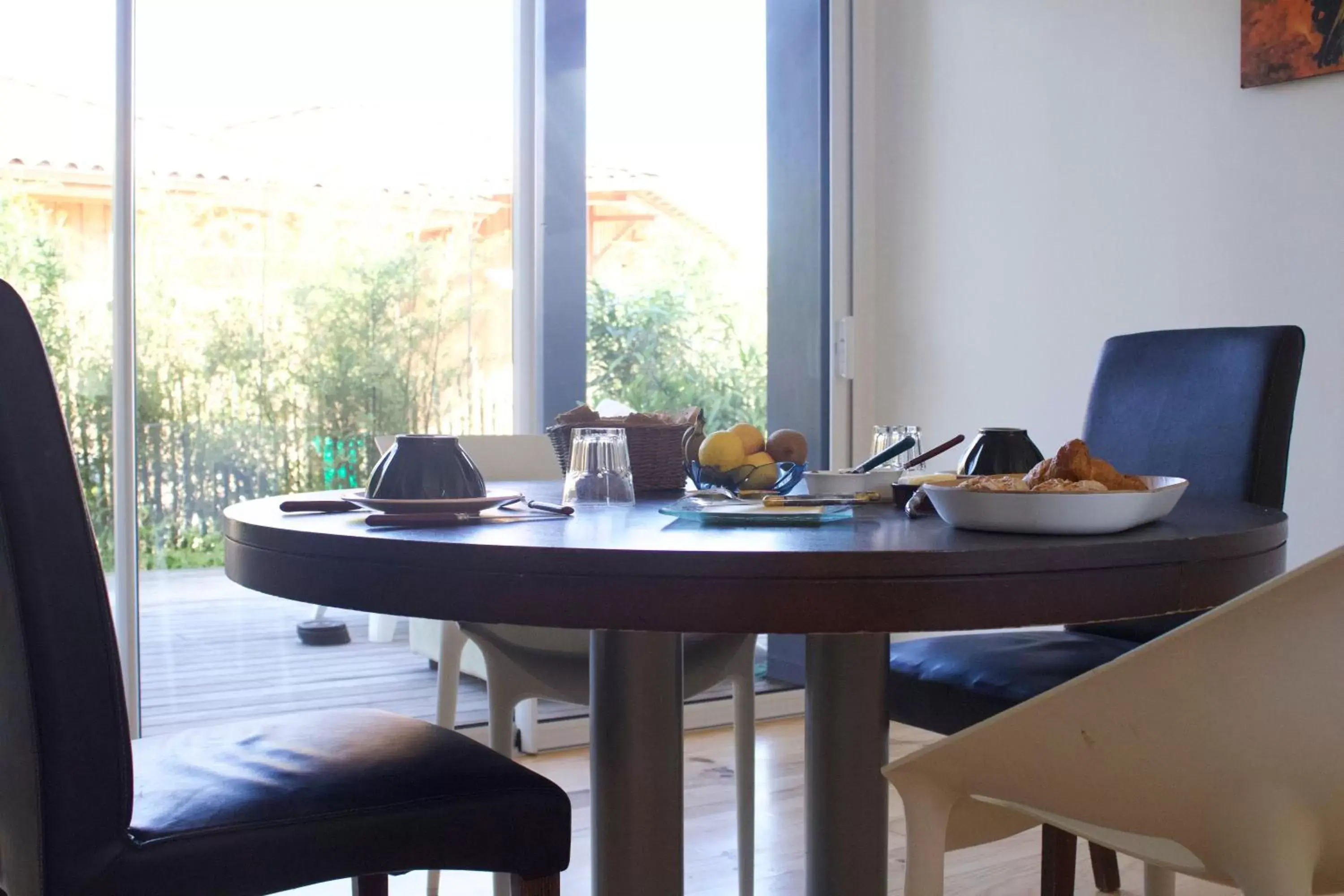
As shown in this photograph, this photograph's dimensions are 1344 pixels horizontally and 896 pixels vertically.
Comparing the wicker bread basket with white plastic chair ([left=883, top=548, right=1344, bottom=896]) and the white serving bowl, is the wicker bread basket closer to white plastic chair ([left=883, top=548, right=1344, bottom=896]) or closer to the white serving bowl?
the white serving bowl

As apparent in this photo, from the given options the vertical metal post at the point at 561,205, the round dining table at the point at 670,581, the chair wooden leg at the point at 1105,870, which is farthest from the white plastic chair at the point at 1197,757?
the vertical metal post at the point at 561,205

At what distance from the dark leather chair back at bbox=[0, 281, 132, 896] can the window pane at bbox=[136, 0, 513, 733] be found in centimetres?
203

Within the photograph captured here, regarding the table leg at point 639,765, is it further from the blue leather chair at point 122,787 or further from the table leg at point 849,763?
the table leg at point 849,763

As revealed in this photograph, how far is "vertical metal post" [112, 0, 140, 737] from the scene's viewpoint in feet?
9.44

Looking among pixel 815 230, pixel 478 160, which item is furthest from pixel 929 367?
pixel 478 160

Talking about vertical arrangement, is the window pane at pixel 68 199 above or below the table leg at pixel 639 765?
above

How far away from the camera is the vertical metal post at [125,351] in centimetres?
288

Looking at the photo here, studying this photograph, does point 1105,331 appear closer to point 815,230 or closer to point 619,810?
point 815,230

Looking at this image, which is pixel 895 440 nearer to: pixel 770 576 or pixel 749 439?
pixel 749 439

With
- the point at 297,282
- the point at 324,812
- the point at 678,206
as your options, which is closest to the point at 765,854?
the point at 324,812

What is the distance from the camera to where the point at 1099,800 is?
0.98 m

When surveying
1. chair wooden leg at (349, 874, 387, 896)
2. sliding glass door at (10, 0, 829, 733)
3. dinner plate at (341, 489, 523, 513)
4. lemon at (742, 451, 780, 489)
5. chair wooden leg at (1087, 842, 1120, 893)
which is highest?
sliding glass door at (10, 0, 829, 733)

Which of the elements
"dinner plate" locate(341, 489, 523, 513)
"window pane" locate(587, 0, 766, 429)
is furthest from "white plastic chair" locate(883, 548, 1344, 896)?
"window pane" locate(587, 0, 766, 429)

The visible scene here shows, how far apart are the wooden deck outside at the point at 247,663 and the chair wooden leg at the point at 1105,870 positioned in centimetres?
158
